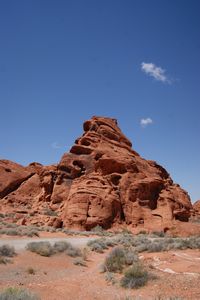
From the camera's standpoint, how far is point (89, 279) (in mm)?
12078

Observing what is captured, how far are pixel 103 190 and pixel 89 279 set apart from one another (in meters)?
26.3

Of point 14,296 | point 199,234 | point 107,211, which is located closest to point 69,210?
point 107,211

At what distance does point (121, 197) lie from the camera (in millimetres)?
40250

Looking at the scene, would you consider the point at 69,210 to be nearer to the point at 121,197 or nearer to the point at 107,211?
the point at 107,211

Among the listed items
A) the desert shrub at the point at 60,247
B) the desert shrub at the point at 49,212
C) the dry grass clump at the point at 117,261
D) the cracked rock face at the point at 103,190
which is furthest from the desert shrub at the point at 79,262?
the desert shrub at the point at 49,212

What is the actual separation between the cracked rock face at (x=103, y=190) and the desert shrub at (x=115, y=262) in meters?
20.9

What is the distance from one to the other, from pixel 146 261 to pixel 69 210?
22.9 metres

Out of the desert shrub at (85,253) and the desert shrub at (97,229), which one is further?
the desert shrub at (97,229)

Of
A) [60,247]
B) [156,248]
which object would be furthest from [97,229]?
[156,248]

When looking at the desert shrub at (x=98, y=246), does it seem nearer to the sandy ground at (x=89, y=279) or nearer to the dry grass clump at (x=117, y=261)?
the sandy ground at (x=89, y=279)

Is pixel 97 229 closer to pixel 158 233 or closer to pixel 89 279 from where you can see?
pixel 158 233

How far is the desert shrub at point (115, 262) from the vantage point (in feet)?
43.2

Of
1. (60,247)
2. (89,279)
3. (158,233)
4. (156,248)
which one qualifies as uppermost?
(158,233)

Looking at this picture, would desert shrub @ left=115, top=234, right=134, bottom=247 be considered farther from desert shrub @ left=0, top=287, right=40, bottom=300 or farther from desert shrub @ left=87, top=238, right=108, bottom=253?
desert shrub @ left=0, top=287, right=40, bottom=300
